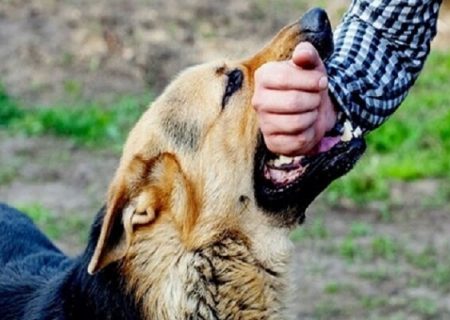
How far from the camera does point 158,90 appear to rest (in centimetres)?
1194

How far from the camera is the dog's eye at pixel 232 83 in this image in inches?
220

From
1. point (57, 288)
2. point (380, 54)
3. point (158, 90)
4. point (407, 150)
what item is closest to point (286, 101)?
point (380, 54)

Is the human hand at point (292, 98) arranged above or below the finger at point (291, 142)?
above

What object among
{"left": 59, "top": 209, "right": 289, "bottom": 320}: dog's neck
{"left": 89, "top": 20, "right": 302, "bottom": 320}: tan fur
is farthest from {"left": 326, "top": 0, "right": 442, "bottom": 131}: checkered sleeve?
{"left": 59, "top": 209, "right": 289, "bottom": 320}: dog's neck

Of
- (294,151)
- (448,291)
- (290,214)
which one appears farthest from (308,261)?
(294,151)

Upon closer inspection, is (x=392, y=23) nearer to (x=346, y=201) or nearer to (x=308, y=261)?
(x=308, y=261)

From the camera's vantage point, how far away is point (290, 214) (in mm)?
5637

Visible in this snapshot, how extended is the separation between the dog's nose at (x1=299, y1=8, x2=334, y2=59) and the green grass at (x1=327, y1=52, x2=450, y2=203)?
Answer: 4089 mm

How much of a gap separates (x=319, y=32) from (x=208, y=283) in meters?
1.08

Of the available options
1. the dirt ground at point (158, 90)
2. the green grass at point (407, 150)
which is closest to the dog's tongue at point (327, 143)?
the dirt ground at point (158, 90)

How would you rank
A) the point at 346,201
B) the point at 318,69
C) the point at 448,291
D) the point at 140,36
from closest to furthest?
1. the point at 318,69
2. the point at 448,291
3. the point at 346,201
4. the point at 140,36

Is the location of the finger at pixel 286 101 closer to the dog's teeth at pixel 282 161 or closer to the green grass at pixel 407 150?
the dog's teeth at pixel 282 161

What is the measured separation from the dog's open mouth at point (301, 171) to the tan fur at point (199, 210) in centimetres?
5

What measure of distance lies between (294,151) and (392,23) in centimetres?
84
